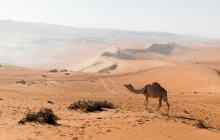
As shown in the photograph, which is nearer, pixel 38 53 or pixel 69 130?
pixel 69 130

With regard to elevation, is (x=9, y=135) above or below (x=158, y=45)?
below

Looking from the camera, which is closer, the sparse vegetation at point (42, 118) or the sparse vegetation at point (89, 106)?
the sparse vegetation at point (42, 118)

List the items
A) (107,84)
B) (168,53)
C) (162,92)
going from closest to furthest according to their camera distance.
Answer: (162,92), (107,84), (168,53)

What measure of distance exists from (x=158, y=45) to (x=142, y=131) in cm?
10158

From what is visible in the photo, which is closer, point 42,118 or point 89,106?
point 42,118

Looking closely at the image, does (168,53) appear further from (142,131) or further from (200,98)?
(142,131)

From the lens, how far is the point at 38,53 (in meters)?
108

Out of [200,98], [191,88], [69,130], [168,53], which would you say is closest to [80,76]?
[191,88]

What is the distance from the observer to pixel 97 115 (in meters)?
14.4

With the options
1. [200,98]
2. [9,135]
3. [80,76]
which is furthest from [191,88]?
[9,135]

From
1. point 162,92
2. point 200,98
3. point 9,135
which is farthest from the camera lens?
point 200,98

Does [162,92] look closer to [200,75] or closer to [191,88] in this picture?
[191,88]

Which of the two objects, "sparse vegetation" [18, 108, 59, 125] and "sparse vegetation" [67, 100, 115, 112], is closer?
"sparse vegetation" [18, 108, 59, 125]

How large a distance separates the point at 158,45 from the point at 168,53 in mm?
7146
